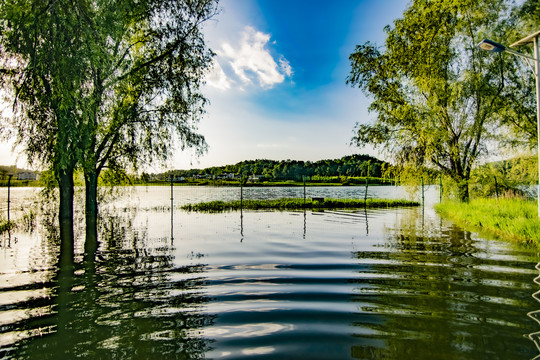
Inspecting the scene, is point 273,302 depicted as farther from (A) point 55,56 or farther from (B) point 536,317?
(A) point 55,56

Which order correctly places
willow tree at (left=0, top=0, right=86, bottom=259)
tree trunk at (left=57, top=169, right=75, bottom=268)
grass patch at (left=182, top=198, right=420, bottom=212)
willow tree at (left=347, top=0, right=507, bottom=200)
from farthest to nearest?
grass patch at (left=182, top=198, right=420, bottom=212) → willow tree at (left=347, top=0, right=507, bottom=200) → tree trunk at (left=57, top=169, right=75, bottom=268) → willow tree at (left=0, top=0, right=86, bottom=259)

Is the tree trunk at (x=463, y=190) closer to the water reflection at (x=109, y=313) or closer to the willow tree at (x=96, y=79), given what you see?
the willow tree at (x=96, y=79)

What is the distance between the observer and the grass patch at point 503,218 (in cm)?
975

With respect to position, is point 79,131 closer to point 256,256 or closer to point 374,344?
point 256,256

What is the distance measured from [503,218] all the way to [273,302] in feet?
36.8

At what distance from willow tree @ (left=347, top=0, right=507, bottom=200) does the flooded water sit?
36.0 feet

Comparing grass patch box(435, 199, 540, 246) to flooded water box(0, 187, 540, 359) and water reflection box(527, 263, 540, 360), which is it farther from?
water reflection box(527, 263, 540, 360)

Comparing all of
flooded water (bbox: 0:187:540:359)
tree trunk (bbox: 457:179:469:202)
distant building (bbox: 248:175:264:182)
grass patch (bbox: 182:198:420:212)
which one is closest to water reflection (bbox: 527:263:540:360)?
flooded water (bbox: 0:187:540:359)

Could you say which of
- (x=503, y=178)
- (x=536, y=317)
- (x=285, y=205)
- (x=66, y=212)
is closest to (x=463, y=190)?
(x=503, y=178)

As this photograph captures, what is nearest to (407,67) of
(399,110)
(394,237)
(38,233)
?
(399,110)

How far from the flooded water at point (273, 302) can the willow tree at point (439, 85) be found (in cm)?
1098

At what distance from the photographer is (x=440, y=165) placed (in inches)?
755

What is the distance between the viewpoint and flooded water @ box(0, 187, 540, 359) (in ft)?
11.5

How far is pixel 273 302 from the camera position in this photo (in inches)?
192
